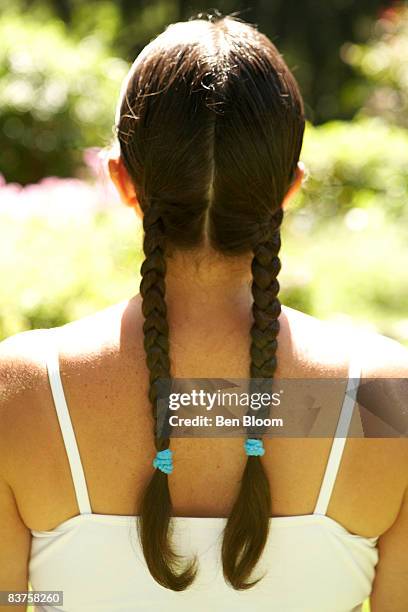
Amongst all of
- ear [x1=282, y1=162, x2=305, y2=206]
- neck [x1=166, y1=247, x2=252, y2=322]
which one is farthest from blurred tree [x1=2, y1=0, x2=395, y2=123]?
neck [x1=166, y1=247, x2=252, y2=322]

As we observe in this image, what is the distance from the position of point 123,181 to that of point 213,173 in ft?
0.80

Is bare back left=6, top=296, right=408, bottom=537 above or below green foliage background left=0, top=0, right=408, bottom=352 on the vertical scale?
above

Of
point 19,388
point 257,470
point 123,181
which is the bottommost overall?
point 257,470

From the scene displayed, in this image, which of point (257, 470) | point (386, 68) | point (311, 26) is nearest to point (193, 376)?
point (257, 470)

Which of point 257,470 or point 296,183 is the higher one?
point 296,183

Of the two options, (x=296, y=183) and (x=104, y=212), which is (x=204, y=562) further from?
(x=104, y=212)

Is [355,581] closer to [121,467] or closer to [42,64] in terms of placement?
[121,467]

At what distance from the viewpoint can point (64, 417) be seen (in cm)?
156

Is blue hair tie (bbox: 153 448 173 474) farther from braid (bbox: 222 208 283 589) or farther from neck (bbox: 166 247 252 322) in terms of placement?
neck (bbox: 166 247 252 322)

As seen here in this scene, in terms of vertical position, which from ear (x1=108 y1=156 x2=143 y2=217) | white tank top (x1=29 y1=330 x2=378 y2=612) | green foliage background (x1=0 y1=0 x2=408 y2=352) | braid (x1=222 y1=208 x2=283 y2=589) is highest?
ear (x1=108 y1=156 x2=143 y2=217)

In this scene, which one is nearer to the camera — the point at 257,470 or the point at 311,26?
the point at 257,470

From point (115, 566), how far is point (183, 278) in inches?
22.8

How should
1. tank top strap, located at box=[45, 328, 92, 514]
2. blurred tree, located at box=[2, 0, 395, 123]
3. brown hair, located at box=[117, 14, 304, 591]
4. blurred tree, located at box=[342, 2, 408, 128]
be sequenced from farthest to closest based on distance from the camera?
blurred tree, located at box=[2, 0, 395, 123]
blurred tree, located at box=[342, 2, 408, 128]
tank top strap, located at box=[45, 328, 92, 514]
brown hair, located at box=[117, 14, 304, 591]

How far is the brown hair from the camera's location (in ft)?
4.75
